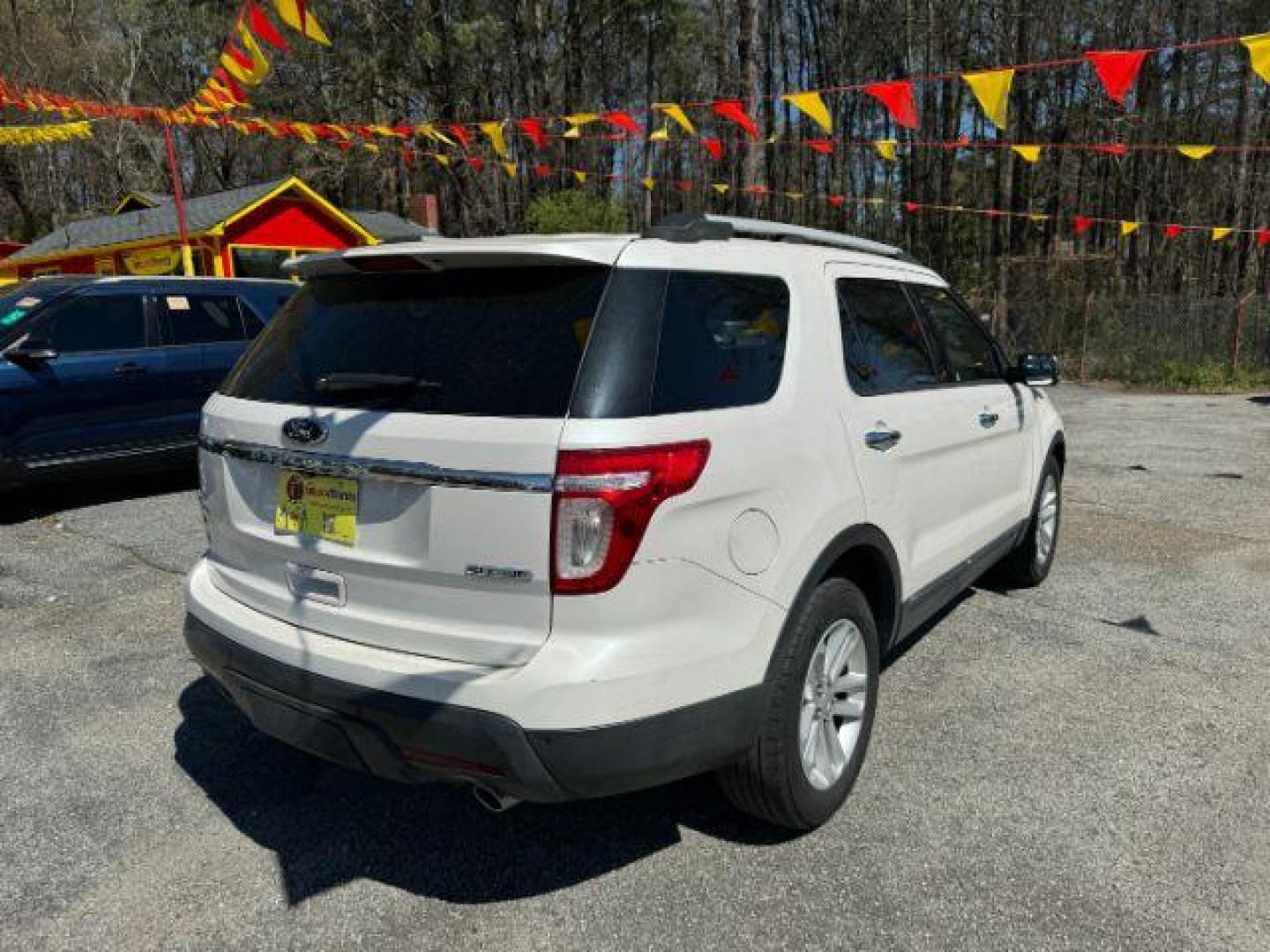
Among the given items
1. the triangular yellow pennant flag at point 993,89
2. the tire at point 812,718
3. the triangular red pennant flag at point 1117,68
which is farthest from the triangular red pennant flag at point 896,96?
the tire at point 812,718

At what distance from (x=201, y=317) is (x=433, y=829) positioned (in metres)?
6.23

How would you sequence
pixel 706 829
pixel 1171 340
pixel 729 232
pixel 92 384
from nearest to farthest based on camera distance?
pixel 729 232 < pixel 706 829 < pixel 92 384 < pixel 1171 340

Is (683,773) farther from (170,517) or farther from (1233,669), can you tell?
(170,517)

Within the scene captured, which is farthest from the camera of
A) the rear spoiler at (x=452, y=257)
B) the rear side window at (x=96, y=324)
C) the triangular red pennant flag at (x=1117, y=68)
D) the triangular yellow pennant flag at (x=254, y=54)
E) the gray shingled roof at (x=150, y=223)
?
the gray shingled roof at (x=150, y=223)

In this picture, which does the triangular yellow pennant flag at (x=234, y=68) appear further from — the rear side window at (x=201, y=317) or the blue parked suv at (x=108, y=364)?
the rear side window at (x=201, y=317)

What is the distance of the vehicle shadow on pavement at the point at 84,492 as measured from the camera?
23.1ft

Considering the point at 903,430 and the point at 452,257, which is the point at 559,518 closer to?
the point at 452,257

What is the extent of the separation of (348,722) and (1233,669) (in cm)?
375

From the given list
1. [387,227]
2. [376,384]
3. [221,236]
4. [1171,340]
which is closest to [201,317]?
[376,384]

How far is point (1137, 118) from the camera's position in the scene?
28062mm

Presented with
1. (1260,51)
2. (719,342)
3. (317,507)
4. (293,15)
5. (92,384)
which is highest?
(293,15)

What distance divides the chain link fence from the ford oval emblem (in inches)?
704

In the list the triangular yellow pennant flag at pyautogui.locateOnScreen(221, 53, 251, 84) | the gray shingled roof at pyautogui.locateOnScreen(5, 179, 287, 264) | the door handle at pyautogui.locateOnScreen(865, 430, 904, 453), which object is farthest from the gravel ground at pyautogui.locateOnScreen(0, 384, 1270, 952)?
the gray shingled roof at pyautogui.locateOnScreen(5, 179, 287, 264)

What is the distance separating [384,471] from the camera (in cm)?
225
